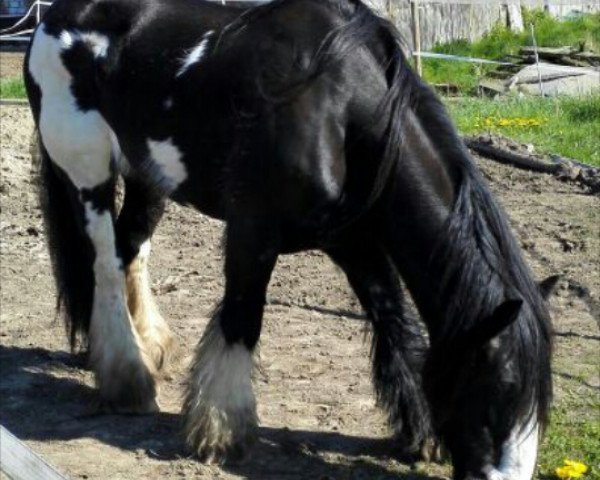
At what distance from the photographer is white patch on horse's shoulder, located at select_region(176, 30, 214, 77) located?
5.41 m

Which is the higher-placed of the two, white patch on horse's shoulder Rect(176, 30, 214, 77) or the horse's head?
white patch on horse's shoulder Rect(176, 30, 214, 77)

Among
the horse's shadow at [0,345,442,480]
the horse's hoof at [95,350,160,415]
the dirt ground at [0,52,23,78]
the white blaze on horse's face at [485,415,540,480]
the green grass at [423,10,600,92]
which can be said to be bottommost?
the horse's shadow at [0,345,442,480]

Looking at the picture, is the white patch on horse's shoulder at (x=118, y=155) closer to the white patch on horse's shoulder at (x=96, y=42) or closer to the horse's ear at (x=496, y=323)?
the white patch on horse's shoulder at (x=96, y=42)

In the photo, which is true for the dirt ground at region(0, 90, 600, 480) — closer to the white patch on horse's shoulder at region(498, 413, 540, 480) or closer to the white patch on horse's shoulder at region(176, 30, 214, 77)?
the white patch on horse's shoulder at region(498, 413, 540, 480)

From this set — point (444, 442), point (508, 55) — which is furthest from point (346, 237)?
point (508, 55)

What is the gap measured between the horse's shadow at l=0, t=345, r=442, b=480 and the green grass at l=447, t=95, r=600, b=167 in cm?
531

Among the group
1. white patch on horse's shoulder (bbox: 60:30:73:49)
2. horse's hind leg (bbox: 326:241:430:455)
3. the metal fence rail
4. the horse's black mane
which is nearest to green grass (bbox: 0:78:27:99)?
the metal fence rail

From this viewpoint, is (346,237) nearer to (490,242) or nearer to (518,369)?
(490,242)

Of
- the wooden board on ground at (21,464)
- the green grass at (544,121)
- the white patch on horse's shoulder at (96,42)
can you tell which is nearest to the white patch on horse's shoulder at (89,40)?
the white patch on horse's shoulder at (96,42)

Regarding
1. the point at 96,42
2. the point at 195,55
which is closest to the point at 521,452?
the point at 195,55

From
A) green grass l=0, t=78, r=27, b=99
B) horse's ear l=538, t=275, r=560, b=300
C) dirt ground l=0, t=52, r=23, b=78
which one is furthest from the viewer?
dirt ground l=0, t=52, r=23, b=78

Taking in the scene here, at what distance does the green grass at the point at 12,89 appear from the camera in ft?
43.6

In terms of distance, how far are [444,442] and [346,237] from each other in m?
0.94

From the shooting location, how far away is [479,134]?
1064cm
